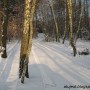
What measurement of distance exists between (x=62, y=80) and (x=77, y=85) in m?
1.22

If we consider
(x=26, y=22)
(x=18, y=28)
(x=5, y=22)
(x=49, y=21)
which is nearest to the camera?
(x=26, y=22)

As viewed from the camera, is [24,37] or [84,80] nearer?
[84,80]

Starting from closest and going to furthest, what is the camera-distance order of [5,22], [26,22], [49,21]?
[26,22] → [5,22] → [49,21]

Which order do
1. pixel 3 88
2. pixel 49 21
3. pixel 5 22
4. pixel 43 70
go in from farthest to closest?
1. pixel 49 21
2. pixel 5 22
3. pixel 43 70
4. pixel 3 88

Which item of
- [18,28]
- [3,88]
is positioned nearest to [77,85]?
[3,88]

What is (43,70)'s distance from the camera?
14242 millimetres

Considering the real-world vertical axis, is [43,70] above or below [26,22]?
below

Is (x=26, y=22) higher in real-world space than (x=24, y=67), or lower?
higher

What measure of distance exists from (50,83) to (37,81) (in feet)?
2.56

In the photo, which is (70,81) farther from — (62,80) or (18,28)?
(18,28)

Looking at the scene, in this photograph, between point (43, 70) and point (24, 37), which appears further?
point (43, 70)

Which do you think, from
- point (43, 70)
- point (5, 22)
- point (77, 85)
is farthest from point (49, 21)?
point (77, 85)

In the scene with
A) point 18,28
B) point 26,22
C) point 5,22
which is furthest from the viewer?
point 18,28

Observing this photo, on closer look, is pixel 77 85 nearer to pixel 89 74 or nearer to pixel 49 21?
pixel 89 74
